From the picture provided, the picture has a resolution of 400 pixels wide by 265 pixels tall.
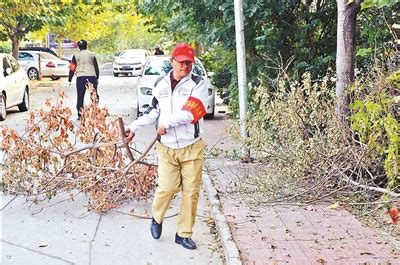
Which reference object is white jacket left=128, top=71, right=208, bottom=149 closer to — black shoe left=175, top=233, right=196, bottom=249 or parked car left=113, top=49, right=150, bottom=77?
black shoe left=175, top=233, right=196, bottom=249

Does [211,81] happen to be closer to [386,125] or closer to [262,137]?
[262,137]

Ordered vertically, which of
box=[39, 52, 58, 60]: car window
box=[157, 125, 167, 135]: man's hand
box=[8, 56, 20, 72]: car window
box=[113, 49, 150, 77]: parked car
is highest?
box=[39, 52, 58, 60]: car window

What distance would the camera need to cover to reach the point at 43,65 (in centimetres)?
3353

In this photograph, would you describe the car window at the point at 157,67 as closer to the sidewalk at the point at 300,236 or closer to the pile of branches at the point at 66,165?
the pile of branches at the point at 66,165

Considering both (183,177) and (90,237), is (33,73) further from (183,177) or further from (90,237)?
(183,177)

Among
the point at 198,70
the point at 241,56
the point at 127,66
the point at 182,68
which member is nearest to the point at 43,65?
the point at 127,66

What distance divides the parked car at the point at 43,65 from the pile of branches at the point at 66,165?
2581 centimetres

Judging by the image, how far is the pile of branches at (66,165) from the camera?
7.40m

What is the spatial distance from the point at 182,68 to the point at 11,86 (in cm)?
1166

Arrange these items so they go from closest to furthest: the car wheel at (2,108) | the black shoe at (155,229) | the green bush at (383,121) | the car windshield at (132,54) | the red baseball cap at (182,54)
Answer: the red baseball cap at (182,54), the black shoe at (155,229), the green bush at (383,121), the car wheel at (2,108), the car windshield at (132,54)

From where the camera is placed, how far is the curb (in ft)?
18.0

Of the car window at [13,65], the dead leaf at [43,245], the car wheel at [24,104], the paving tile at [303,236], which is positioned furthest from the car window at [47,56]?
the dead leaf at [43,245]

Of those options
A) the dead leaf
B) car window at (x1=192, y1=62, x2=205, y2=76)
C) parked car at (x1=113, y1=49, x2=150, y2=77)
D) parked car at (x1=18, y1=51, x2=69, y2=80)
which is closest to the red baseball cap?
the dead leaf

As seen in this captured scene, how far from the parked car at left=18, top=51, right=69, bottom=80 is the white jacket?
1102 inches
